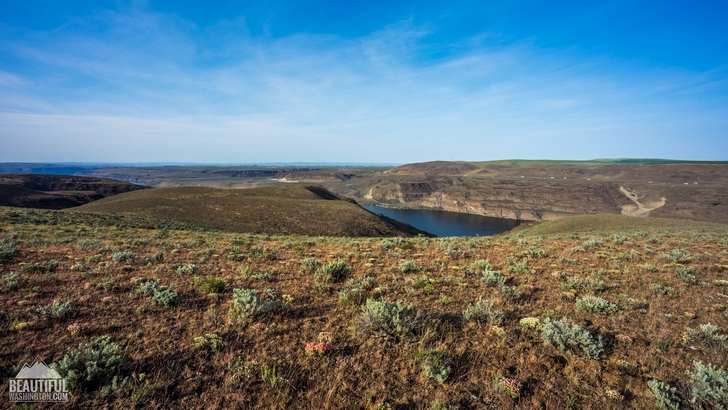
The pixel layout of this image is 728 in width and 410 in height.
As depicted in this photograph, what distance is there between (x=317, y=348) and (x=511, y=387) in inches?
125

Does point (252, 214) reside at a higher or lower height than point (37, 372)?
lower

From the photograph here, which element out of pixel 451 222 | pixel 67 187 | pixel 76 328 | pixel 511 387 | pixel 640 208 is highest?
pixel 76 328

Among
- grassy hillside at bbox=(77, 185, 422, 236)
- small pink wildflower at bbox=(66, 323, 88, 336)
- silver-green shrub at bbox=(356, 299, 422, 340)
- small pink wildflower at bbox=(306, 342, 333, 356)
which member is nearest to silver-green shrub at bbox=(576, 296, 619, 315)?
silver-green shrub at bbox=(356, 299, 422, 340)

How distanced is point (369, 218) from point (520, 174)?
188 metres

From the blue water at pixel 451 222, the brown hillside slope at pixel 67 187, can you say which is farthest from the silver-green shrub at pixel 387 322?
the brown hillside slope at pixel 67 187

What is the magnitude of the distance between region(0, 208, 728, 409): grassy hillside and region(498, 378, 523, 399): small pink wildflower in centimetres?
3

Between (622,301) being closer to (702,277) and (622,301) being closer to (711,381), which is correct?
(711,381)

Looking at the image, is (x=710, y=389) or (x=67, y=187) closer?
(x=710, y=389)

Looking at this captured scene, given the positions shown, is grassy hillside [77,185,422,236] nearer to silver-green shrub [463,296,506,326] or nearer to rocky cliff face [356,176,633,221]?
silver-green shrub [463,296,506,326]

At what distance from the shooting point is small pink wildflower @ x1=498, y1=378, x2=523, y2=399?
4.07 metres

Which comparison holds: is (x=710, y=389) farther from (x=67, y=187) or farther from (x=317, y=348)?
(x=67, y=187)

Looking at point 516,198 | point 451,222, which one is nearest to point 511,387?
point 451,222

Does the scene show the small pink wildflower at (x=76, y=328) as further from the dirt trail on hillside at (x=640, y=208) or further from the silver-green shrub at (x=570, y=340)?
the dirt trail on hillside at (x=640, y=208)

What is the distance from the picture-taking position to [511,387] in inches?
163
